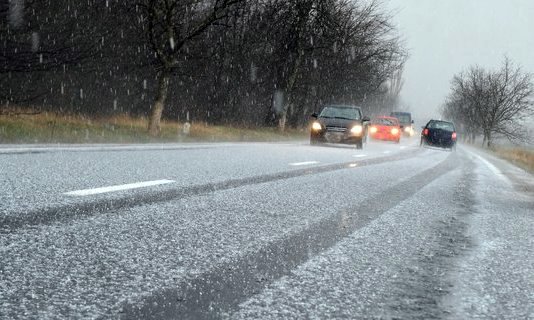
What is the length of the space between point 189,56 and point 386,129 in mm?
12646

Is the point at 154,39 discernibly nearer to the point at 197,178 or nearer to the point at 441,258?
the point at 197,178

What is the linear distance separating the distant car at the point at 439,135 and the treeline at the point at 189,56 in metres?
7.14

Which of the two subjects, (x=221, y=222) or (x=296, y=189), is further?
(x=296, y=189)

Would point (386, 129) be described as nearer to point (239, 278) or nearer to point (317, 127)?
point (317, 127)

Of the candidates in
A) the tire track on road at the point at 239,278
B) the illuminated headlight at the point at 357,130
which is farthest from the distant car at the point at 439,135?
the tire track on road at the point at 239,278

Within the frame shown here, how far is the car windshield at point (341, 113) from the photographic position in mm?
21066

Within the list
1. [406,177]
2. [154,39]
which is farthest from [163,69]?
[406,177]

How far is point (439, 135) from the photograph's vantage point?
29344 millimetres

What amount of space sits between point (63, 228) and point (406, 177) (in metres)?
6.63

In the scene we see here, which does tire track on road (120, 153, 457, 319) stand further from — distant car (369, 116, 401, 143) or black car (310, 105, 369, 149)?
distant car (369, 116, 401, 143)

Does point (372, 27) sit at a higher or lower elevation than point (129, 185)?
higher

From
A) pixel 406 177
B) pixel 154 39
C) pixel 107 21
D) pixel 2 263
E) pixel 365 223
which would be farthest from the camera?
pixel 107 21

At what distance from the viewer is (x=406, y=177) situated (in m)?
9.10

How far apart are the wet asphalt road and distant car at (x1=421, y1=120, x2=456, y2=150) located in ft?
76.4
